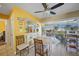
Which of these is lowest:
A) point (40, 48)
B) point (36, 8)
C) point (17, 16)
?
point (40, 48)

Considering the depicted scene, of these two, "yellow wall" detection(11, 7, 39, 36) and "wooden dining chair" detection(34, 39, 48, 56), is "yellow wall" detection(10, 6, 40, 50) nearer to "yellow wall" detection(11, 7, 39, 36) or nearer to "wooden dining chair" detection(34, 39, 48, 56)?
"yellow wall" detection(11, 7, 39, 36)

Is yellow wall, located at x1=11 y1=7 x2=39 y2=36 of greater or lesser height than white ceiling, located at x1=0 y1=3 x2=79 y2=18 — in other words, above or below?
below

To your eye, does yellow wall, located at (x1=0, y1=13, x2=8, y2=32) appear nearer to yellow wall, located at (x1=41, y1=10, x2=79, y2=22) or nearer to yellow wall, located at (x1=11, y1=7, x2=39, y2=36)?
yellow wall, located at (x1=11, y1=7, x2=39, y2=36)

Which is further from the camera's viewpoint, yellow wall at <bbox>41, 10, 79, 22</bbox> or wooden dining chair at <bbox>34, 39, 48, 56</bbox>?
wooden dining chair at <bbox>34, 39, 48, 56</bbox>

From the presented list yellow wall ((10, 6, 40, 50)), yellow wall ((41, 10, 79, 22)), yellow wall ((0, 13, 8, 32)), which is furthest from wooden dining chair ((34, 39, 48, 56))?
yellow wall ((0, 13, 8, 32))

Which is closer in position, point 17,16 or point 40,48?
point 17,16

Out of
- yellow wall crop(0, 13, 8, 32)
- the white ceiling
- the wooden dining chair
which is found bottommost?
the wooden dining chair

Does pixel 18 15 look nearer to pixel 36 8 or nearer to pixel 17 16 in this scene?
pixel 17 16

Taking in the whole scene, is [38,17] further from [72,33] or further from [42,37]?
[72,33]

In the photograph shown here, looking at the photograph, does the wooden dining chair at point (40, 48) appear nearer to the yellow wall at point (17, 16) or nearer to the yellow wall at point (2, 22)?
the yellow wall at point (17, 16)

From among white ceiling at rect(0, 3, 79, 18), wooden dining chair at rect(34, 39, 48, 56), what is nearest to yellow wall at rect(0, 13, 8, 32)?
white ceiling at rect(0, 3, 79, 18)

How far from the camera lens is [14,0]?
2.01 m

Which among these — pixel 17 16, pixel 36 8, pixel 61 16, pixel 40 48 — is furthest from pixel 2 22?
pixel 61 16

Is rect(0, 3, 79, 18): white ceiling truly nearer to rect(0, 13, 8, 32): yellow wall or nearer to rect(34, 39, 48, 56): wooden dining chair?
rect(0, 13, 8, 32): yellow wall
